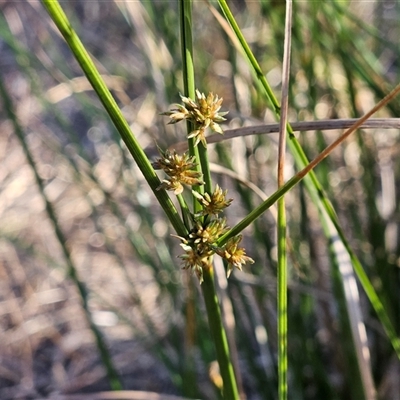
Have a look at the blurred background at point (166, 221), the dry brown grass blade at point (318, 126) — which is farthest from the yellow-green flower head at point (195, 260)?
the blurred background at point (166, 221)

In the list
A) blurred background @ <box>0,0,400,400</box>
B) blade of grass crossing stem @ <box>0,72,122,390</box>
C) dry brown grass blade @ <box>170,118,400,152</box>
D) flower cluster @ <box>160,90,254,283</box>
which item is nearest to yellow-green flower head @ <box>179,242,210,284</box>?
flower cluster @ <box>160,90,254,283</box>

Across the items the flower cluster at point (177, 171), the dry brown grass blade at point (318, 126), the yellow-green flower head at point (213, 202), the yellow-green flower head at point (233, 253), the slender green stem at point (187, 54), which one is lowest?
the yellow-green flower head at point (233, 253)

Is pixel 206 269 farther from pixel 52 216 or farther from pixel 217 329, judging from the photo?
pixel 52 216


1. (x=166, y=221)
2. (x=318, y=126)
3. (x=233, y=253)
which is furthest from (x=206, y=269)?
(x=166, y=221)

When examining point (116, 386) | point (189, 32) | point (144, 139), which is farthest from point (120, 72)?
point (189, 32)

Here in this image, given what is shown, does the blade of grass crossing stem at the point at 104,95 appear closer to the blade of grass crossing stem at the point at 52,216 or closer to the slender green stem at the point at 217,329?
the slender green stem at the point at 217,329
